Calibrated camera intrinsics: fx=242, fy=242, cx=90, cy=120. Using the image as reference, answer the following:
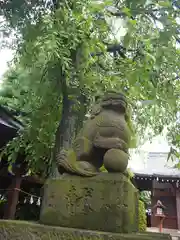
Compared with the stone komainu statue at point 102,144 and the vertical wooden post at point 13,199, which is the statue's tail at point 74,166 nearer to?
the stone komainu statue at point 102,144

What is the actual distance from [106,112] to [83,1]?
72.9 inches

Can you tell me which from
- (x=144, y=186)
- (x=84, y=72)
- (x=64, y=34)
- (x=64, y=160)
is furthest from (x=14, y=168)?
(x=144, y=186)

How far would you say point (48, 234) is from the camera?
2.06m

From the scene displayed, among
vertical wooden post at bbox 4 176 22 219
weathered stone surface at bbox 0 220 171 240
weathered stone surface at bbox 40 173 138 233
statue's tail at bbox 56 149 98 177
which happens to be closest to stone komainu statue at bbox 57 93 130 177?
statue's tail at bbox 56 149 98 177

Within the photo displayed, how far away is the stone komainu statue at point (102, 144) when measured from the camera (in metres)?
2.35

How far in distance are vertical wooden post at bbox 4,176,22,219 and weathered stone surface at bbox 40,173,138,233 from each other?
15.9 ft

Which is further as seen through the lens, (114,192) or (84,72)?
(84,72)

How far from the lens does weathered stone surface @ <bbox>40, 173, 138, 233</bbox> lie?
2.14 m

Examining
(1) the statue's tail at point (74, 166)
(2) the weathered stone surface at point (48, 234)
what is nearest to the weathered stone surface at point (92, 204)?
(1) the statue's tail at point (74, 166)

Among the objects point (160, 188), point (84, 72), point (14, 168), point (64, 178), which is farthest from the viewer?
A: point (160, 188)

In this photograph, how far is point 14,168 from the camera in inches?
281

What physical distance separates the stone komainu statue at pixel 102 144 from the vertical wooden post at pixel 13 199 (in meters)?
4.95

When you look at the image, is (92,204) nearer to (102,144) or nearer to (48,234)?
(48,234)

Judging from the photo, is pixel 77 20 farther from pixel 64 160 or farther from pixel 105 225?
pixel 105 225
